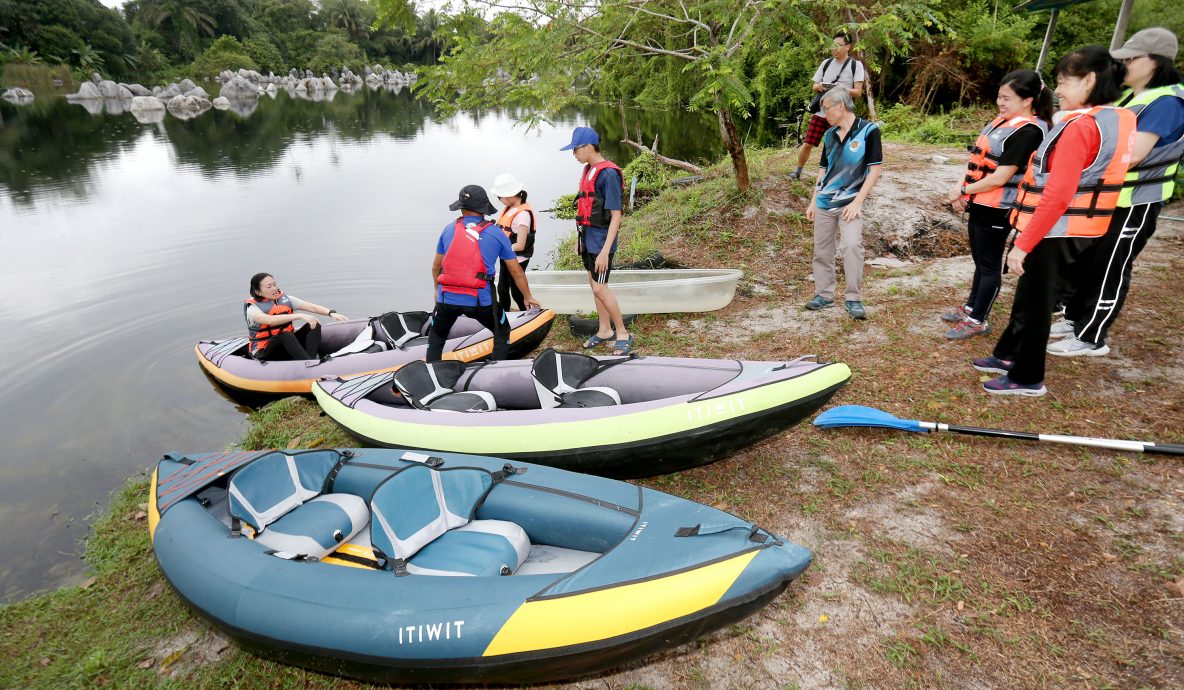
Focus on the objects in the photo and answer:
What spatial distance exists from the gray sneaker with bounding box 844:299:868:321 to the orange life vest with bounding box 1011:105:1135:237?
1.85 meters

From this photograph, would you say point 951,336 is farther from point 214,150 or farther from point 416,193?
point 214,150

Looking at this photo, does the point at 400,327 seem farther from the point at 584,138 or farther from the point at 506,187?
the point at 584,138

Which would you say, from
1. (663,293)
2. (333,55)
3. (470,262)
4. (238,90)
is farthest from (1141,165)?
(333,55)

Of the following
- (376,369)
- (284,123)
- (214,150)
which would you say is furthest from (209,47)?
(376,369)

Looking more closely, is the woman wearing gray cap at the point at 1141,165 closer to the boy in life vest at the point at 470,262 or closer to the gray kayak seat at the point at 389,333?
the boy in life vest at the point at 470,262

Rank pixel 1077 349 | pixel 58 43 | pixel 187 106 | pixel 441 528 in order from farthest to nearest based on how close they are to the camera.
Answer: pixel 58 43 < pixel 187 106 < pixel 1077 349 < pixel 441 528

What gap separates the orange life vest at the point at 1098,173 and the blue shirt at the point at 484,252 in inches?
131

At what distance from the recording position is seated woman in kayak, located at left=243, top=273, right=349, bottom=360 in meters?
5.80

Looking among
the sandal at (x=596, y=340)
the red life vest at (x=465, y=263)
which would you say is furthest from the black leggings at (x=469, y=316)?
the sandal at (x=596, y=340)

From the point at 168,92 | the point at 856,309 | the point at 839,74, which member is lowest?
the point at 856,309

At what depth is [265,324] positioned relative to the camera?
587 centimetres

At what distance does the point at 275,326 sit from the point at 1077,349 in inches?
267

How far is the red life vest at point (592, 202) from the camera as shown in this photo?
4.77m

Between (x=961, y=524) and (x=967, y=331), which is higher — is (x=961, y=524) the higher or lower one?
the lower one
